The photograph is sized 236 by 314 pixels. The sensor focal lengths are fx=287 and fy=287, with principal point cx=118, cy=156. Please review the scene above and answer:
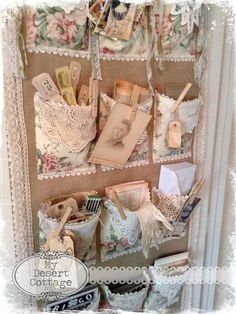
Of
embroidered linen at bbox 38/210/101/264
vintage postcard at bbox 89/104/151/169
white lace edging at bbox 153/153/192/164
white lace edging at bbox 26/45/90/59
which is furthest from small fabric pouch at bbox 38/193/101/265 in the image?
white lace edging at bbox 26/45/90/59

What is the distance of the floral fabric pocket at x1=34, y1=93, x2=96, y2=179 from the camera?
0.58 meters

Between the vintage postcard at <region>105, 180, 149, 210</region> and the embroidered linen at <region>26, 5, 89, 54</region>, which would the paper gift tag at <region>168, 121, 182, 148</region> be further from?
the embroidered linen at <region>26, 5, 89, 54</region>

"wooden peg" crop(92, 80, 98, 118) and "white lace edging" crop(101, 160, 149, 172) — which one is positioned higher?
"wooden peg" crop(92, 80, 98, 118)

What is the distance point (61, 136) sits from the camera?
0.59 meters

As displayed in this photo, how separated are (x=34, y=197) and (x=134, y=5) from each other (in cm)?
46

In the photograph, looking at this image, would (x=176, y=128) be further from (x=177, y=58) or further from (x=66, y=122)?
(x=66, y=122)

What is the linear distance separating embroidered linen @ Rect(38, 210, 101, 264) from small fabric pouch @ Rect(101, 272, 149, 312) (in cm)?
12

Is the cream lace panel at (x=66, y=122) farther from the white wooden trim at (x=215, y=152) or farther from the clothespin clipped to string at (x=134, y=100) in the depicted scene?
the white wooden trim at (x=215, y=152)

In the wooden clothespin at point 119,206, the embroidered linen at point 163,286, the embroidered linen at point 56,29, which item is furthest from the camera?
the embroidered linen at point 163,286

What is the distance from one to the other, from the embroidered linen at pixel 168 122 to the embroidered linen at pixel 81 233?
0.22m

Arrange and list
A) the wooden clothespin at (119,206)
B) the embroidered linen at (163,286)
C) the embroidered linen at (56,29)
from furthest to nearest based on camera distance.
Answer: the embroidered linen at (163,286) < the wooden clothespin at (119,206) < the embroidered linen at (56,29)

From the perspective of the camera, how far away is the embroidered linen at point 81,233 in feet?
1.97

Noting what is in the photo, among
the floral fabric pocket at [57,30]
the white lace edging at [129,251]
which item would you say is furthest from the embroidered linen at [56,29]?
the white lace edging at [129,251]

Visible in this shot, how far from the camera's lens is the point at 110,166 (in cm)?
68
